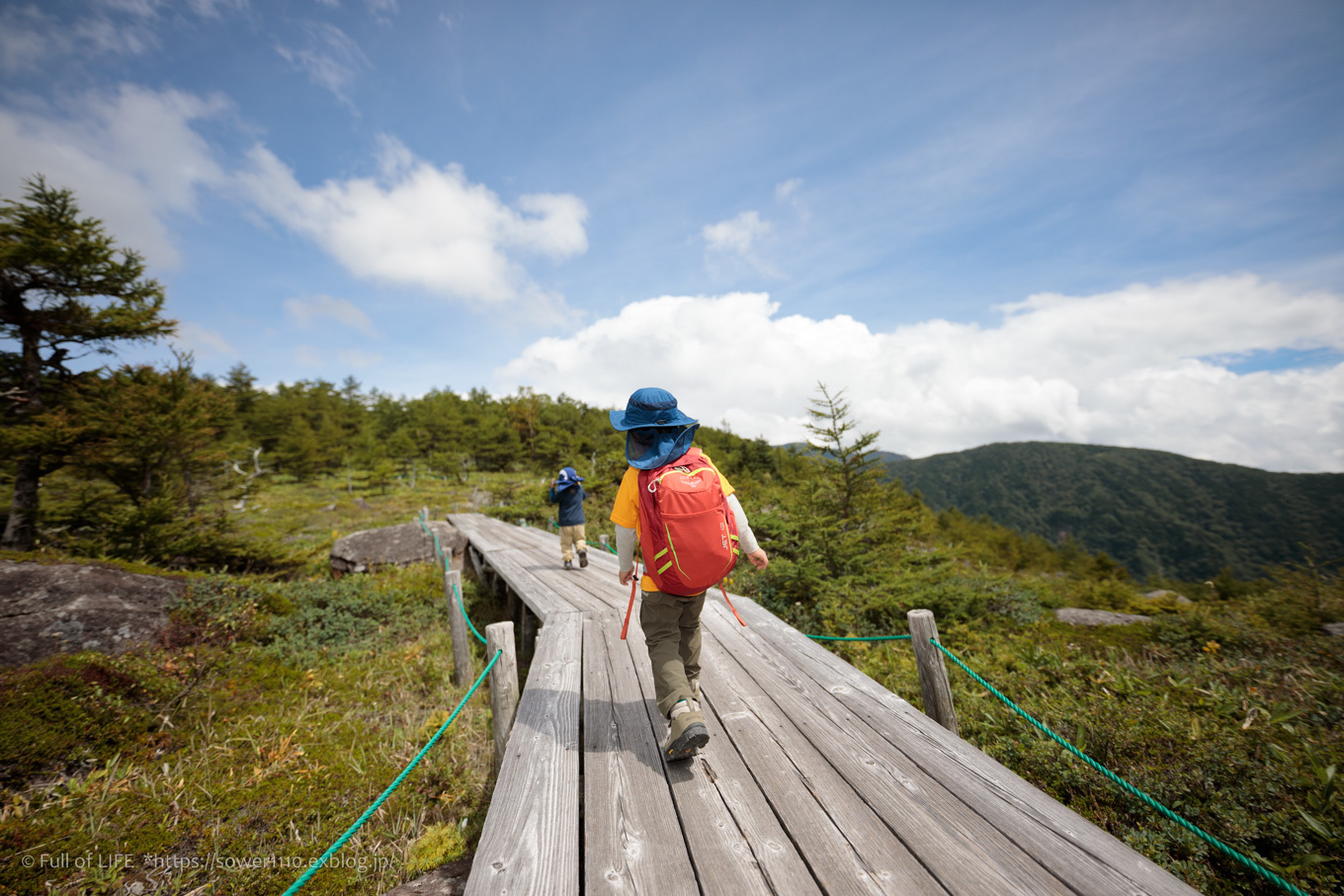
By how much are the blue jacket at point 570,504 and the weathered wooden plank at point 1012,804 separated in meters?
5.25

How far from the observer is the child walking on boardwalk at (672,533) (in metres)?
2.55

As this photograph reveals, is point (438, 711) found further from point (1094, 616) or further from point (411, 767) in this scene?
point (1094, 616)

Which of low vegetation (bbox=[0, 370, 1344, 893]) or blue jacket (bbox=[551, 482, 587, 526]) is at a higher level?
blue jacket (bbox=[551, 482, 587, 526])

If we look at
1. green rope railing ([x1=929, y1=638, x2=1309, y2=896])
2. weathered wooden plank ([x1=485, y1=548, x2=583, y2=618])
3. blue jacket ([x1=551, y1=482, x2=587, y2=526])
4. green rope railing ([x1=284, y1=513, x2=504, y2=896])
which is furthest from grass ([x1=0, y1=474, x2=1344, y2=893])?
blue jacket ([x1=551, y1=482, x2=587, y2=526])

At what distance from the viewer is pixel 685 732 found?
8.48ft

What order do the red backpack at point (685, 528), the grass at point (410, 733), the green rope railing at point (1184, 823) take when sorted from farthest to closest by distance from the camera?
the grass at point (410, 733)
the red backpack at point (685, 528)
the green rope railing at point (1184, 823)

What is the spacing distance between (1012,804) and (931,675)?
1314 millimetres

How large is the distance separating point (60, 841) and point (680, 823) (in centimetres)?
442

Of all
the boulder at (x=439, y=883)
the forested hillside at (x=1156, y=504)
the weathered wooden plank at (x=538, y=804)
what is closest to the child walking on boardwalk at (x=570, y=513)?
the weathered wooden plank at (x=538, y=804)

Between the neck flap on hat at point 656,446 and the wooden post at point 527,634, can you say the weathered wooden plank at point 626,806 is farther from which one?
the wooden post at point 527,634

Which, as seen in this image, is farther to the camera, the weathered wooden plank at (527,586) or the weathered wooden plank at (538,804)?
the weathered wooden plank at (527,586)

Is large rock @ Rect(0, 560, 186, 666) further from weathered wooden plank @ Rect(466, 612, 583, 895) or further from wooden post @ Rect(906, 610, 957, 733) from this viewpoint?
wooden post @ Rect(906, 610, 957, 733)

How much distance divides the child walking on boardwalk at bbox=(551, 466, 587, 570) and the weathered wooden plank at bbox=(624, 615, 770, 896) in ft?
16.3

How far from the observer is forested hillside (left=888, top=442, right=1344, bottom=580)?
336 feet
